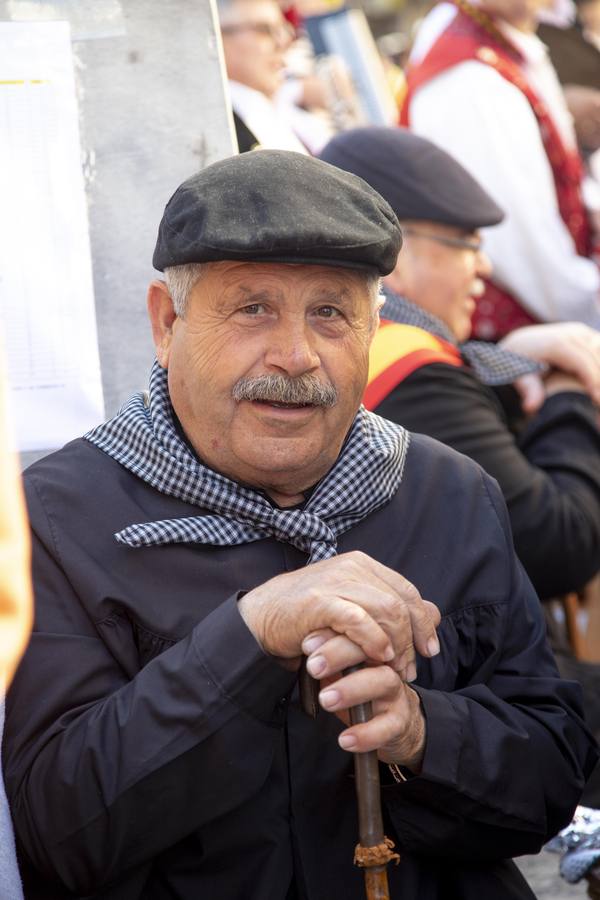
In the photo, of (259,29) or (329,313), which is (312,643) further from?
(259,29)

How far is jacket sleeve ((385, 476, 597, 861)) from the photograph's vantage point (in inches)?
85.0

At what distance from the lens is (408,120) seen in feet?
16.8

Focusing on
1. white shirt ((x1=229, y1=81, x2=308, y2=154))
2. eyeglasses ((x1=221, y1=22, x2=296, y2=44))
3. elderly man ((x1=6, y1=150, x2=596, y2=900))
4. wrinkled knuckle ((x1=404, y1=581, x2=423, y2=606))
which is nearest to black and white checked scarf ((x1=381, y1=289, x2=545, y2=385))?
white shirt ((x1=229, y1=81, x2=308, y2=154))

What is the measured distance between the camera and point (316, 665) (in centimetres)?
193

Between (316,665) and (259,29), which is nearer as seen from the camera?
(316,665)

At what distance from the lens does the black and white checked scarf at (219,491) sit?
2.21m

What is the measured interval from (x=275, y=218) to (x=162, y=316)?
35 centimetres

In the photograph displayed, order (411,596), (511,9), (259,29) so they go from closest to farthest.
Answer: (411,596) < (511,9) < (259,29)

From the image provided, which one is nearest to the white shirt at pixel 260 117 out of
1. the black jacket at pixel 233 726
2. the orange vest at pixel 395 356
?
the orange vest at pixel 395 356

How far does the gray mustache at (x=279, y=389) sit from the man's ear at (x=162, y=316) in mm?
195

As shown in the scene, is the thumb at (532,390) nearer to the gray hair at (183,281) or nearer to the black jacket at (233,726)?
the black jacket at (233,726)

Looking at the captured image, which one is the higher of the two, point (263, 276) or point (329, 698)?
point (263, 276)

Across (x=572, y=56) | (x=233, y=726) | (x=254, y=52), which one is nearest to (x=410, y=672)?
(x=233, y=726)

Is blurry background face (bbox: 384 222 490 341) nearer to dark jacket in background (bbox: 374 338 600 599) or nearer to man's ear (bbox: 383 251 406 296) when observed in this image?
man's ear (bbox: 383 251 406 296)
